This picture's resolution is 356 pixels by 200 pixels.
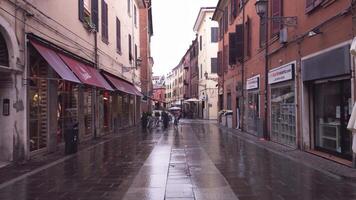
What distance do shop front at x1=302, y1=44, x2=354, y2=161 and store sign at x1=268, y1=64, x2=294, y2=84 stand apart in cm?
131

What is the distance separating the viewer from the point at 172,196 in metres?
7.85

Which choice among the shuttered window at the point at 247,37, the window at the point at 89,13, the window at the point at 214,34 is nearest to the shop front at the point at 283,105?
the shuttered window at the point at 247,37

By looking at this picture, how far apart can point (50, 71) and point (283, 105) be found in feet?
27.5

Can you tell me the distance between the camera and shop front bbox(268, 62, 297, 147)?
53.1ft

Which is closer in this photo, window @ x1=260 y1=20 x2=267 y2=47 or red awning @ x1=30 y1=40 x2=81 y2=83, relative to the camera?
red awning @ x1=30 y1=40 x2=81 y2=83

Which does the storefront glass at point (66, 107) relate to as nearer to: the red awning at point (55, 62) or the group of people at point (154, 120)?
the red awning at point (55, 62)

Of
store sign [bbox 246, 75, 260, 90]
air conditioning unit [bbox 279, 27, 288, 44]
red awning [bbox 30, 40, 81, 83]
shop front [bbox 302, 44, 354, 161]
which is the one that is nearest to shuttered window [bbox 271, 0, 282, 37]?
air conditioning unit [bbox 279, 27, 288, 44]

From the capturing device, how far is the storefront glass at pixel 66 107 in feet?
54.2

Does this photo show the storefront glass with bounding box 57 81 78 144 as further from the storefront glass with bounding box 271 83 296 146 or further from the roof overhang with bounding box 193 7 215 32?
the roof overhang with bounding box 193 7 215 32

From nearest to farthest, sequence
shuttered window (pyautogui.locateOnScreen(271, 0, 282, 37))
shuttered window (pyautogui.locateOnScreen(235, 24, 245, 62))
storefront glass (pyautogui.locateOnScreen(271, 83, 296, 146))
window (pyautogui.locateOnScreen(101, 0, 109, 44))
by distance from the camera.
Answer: storefront glass (pyautogui.locateOnScreen(271, 83, 296, 146))
shuttered window (pyautogui.locateOnScreen(271, 0, 282, 37))
window (pyautogui.locateOnScreen(101, 0, 109, 44))
shuttered window (pyautogui.locateOnScreen(235, 24, 245, 62))

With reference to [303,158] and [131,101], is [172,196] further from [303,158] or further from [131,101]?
[131,101]

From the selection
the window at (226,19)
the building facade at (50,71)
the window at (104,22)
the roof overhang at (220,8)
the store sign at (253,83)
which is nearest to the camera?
the building facade at (50,71)

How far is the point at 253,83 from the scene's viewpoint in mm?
22938

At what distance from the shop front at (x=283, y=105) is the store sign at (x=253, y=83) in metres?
2.66
